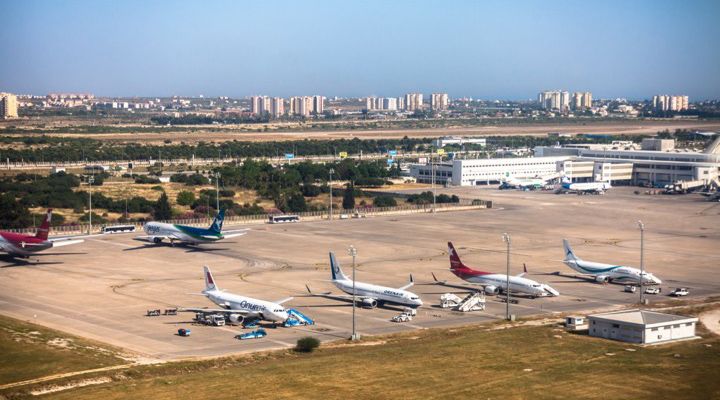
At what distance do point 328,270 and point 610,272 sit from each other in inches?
1078

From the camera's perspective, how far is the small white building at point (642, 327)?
7031cm

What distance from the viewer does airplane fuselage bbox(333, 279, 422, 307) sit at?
265 feet

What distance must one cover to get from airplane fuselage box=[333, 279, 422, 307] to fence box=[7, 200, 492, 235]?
5372cm

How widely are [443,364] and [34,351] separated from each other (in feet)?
88.0

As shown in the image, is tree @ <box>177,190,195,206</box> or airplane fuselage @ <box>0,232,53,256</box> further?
tree @ <box>177,190,195,206</box>

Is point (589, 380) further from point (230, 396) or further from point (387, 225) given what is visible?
point (387, 225)

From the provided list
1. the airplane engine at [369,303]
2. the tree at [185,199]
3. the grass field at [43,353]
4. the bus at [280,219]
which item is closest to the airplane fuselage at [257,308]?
the airplane engine at [369,303]

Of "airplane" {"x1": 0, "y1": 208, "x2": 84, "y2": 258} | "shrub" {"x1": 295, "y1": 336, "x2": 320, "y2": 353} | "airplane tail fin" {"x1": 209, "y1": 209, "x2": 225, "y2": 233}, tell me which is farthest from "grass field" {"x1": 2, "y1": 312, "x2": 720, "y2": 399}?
"airplane tail fin" {"x1": 209, "y1": 209, "x2": 225, "y2": 233}

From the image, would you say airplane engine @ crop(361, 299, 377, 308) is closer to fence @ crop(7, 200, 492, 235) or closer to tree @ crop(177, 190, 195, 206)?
fence @ crop(7, 200, 492, 235)

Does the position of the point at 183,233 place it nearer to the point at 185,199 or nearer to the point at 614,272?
the point at 185,199

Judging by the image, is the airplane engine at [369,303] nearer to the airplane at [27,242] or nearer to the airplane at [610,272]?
the airplane at [610,272]

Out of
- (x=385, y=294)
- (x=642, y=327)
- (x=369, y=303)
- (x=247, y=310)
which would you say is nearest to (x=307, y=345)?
(x=247, y=310)

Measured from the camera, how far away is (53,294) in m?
87.1

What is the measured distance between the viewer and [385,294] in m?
81.6
